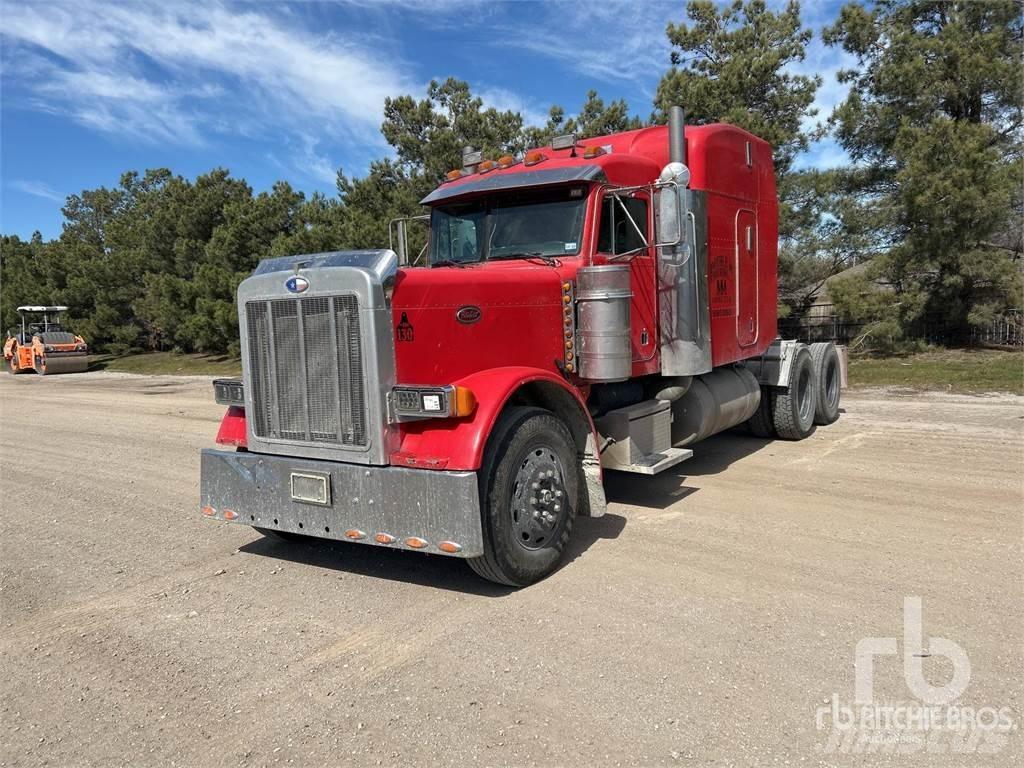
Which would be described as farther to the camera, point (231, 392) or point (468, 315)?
point (231, 392)

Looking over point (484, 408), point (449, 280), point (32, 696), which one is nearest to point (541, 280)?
point (449, 280)

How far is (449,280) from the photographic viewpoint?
15.2 ft

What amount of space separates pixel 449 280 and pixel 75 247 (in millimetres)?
39245

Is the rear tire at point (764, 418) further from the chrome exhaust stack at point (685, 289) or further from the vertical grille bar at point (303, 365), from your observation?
the vertical grille bar at point (303, 365)

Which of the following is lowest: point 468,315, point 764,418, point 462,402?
point 764,418

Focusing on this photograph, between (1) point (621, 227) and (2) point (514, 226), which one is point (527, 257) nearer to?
(2) point (514, 226)

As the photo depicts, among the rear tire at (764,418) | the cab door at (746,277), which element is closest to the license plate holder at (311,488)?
the cab door at (746,277)

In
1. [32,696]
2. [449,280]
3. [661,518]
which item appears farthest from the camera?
[661,518]

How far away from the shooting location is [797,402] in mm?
9117

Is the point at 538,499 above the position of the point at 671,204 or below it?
below

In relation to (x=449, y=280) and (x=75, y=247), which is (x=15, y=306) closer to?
(x=75, y=247)

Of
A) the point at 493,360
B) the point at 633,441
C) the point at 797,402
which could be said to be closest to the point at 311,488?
the point at 493,360

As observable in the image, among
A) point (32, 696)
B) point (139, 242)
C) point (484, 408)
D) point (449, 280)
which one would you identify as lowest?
point (32, 696)

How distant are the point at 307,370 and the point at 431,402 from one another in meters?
0.84
